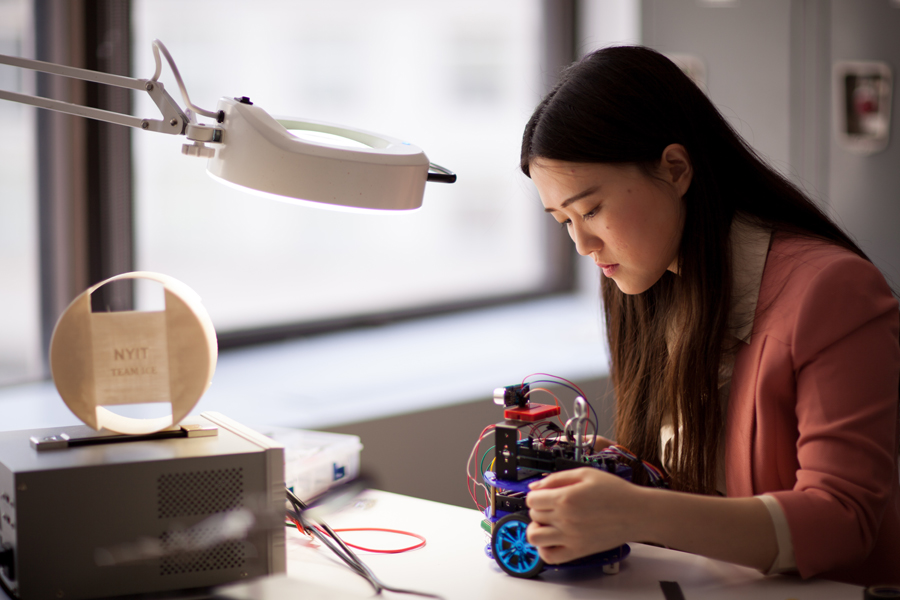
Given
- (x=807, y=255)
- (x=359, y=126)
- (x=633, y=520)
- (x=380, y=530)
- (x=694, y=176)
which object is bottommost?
(x=380, y=530)

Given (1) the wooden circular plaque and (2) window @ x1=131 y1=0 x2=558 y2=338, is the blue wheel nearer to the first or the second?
(1) the wooden circular plaque

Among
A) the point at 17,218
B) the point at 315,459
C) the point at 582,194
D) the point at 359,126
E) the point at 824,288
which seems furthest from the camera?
the point at 359,126

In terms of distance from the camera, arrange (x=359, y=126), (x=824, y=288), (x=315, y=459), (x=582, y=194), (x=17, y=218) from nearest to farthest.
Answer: (x=824, y=288)
(x=582, y=194)
(x=315, y=459)
(x=17, y=218)
(x=359, y=126)

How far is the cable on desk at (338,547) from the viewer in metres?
0.86

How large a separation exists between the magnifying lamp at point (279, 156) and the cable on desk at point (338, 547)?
373 mm

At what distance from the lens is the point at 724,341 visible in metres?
1.02

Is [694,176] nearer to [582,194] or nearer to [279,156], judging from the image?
[582,194]

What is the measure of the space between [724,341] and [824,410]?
179mm

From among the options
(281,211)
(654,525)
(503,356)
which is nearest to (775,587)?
(654,525)

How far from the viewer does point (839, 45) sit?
2367 mm

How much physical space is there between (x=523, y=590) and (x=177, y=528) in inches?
14.8

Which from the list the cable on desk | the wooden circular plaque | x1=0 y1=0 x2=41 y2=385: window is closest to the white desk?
the cable on desk

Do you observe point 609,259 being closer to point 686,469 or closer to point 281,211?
point 686,469

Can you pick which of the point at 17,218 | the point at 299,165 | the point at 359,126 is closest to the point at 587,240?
the point at 299,165
